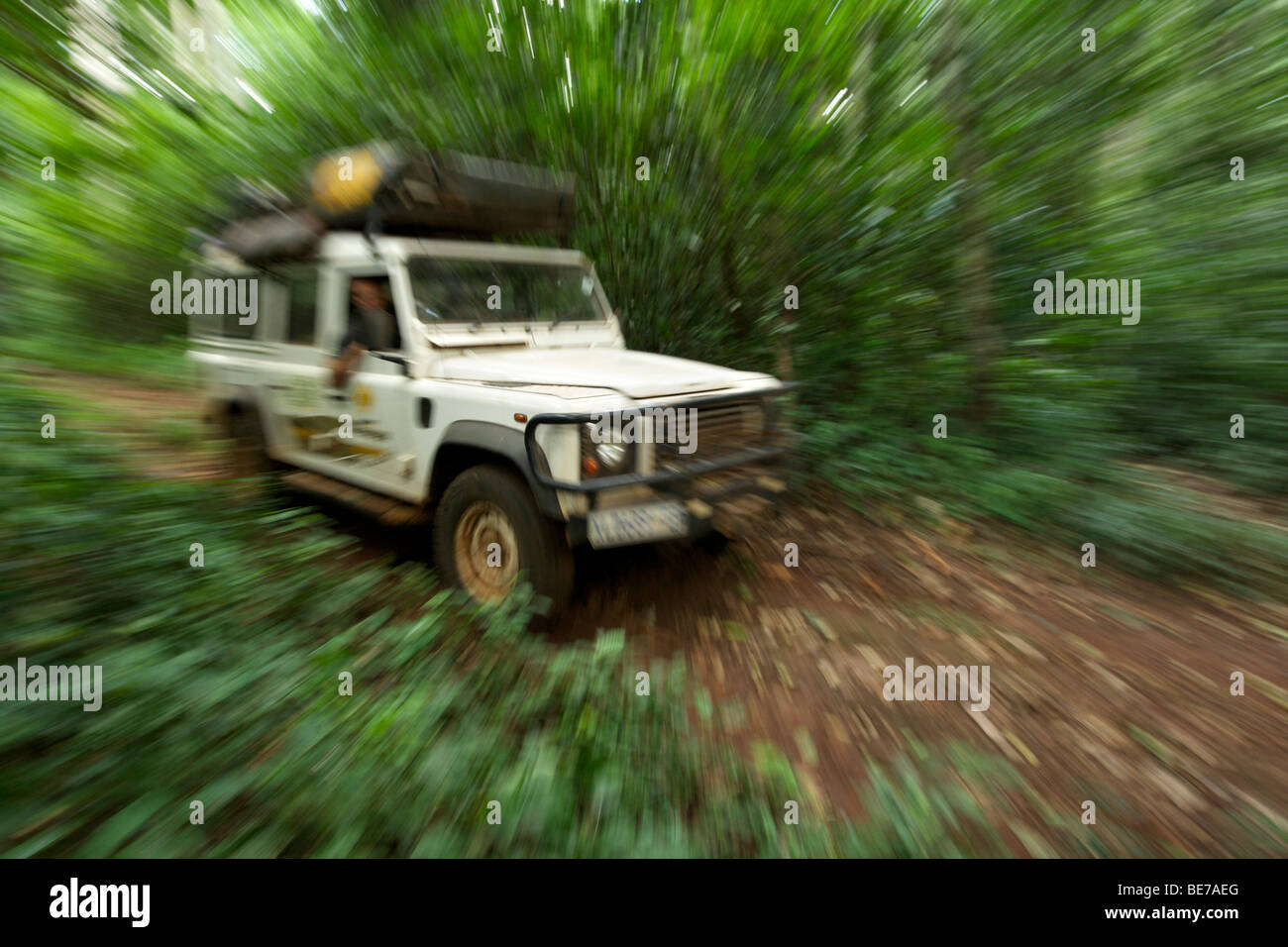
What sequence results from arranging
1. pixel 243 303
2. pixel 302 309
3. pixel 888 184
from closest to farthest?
pixel 302 309
pixel 243 303
pixel 888 184

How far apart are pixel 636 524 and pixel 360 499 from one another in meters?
2.07

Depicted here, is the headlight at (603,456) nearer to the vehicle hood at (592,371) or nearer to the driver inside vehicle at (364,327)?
the vehicle hood at (592,371)

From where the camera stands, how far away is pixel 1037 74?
5215mm

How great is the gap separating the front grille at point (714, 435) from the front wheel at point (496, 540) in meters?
0.67

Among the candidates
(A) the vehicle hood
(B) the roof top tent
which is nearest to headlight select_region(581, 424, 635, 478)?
(A) the vehicle hood

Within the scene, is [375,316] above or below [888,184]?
below

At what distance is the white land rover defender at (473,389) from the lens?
318 centimetres

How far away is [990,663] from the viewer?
3.27 meters

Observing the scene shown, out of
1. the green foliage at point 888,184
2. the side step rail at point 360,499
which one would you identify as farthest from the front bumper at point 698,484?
the green foliage at point 888,184

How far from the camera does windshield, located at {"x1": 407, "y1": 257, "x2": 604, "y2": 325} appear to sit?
402cm

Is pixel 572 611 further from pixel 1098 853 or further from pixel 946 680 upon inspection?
pixel 1098 853

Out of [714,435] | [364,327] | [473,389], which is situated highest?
[364,327]

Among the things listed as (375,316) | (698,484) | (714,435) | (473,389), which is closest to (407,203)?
(375,316)

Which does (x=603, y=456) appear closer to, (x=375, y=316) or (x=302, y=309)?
(x=375, y=316)
